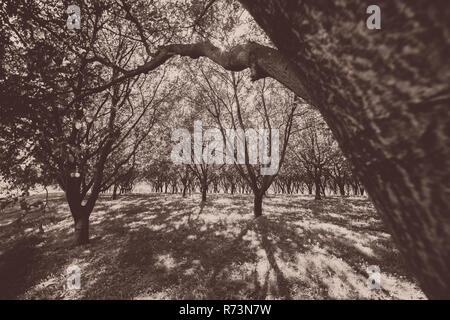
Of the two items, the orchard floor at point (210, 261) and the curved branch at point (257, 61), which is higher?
the curved branch at point (257, 61)

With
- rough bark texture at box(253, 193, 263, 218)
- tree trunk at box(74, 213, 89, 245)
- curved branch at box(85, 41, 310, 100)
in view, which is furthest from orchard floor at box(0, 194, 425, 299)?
curved branch at box(85, 41, 310, 100)

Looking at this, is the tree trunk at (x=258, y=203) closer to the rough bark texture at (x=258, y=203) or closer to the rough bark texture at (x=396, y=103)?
the rough bark texture at (x=258, y=203)

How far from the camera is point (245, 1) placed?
1.68 meters

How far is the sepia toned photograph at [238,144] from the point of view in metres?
0.99

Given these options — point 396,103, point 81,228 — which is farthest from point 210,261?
point 396,103

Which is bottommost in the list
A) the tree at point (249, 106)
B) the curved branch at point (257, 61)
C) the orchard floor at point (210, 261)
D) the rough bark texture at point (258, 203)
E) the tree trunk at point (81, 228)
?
the orchard floor at point (210, 261)

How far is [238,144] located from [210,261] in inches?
547

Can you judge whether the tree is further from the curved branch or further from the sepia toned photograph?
the curved branch

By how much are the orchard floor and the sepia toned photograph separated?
7 cm

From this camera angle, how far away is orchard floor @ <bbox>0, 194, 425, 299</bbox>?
808cm

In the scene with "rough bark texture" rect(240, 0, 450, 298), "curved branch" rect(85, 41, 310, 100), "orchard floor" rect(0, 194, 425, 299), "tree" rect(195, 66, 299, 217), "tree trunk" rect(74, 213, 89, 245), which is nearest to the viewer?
"rough bark texture" rect(240, 0, 450, 298)

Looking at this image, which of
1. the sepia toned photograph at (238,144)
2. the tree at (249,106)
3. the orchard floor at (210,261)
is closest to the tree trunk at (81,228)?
the sepia toned photograph at (238,144)

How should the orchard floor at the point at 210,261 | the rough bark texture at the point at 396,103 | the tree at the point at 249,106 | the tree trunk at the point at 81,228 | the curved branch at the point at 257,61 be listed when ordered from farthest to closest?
the tree at the point at 249,106 < the tree trunk at the point at 81,228 < the orchard floor at the point at 210,261 < the curved branch at the point at 257,61 < the rough bark texture at the point at 396,103

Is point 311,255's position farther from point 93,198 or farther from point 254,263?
point 93,198
